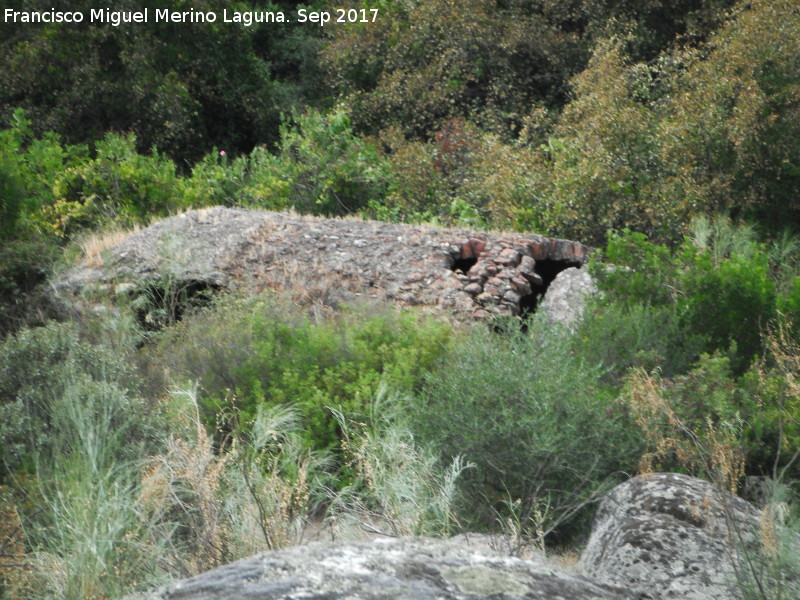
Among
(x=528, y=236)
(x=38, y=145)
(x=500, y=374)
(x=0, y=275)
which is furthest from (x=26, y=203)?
(x=500, y=374)

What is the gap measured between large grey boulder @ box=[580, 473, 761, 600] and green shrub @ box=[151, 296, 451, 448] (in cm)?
280

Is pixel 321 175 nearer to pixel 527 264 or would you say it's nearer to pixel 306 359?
pixel 527 264

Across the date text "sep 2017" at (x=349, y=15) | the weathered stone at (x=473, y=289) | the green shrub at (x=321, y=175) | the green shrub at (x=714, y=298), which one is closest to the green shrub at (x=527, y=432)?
the green shrub at (x=714, y=298)

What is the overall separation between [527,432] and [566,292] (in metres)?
5.08

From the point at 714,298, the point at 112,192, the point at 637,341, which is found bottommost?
the point at 112,192

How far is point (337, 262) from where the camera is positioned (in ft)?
38.2

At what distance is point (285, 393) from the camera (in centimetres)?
780

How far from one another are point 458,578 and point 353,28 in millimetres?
21437

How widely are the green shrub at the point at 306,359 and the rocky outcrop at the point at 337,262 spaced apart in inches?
65.2

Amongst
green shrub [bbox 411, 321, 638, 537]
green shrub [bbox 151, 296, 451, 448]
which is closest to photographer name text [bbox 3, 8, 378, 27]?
green shrub [bbox 151, 296, 451, 448]

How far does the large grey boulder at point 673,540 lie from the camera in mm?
3740

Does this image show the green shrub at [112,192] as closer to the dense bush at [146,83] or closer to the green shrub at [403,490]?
the dense bush at [146,83]

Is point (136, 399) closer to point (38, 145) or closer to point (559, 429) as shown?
point (559, 429)

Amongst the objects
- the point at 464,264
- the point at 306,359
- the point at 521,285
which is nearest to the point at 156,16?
the point at 464,264
